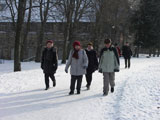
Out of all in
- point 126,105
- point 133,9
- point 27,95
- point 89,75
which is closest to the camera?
point 126,105

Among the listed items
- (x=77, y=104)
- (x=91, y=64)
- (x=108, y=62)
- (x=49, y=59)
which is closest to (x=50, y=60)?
(x=49, y=59)

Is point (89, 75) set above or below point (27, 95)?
above

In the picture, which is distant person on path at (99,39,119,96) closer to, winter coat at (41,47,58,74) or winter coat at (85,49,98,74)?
winter coat at (85,49,98,74)

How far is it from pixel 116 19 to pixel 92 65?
100 feet

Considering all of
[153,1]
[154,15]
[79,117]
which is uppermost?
[153,1]

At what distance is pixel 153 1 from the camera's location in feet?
129

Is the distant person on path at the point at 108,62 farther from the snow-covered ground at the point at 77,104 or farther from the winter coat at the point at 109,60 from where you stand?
the snow-covered ground at the point at 77,104

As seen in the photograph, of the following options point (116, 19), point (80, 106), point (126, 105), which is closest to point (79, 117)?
point (80, 106)

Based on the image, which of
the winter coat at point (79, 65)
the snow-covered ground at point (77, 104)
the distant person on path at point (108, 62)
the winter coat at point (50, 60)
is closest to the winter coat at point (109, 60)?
the distant person on path at point (108, 62)

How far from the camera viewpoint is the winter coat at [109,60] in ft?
23.4

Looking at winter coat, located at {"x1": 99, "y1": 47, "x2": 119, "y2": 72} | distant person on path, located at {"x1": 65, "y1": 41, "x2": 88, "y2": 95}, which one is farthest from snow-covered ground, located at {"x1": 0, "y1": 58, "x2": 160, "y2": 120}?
winter coat, located at {"x1": 99, "y1": 47, "x2": 119, "y2": 72}

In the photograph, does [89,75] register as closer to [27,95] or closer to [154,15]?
[27,95]

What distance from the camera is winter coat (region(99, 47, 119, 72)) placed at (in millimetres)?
7145

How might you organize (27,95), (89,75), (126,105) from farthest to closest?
(89,75)
(27,95)
(126,105)
